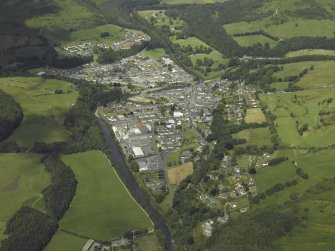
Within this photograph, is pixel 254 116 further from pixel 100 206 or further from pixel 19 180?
pixel 19 180

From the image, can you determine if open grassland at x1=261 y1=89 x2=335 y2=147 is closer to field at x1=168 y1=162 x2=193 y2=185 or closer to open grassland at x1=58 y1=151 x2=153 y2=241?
field at x1=168 y1=162 x2=193 y2=185

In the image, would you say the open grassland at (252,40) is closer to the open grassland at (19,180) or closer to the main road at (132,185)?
the main road at (132,185)

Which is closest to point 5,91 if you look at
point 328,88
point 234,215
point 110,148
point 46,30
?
point 110,148

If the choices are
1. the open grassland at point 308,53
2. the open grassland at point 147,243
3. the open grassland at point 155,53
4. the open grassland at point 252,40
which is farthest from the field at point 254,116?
the open grassland at point 252,40

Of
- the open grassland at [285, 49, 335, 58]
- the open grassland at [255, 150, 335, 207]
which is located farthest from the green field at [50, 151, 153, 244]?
the open grassland at [285, 49, 335, 58]

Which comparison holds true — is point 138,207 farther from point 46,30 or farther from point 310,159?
point 46,30

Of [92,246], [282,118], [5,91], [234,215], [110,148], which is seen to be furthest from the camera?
[5,91]

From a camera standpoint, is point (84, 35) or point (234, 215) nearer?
point (234, 215)

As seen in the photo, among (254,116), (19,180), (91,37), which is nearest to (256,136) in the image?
(254,116)
